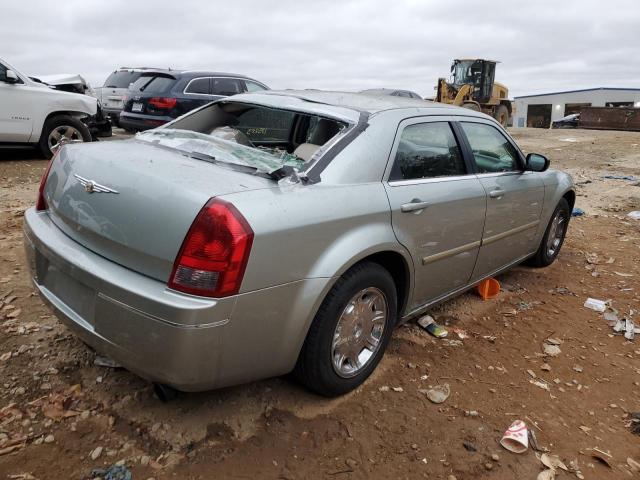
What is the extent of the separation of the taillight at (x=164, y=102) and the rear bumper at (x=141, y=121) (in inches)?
8.6

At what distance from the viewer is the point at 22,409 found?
2480mm

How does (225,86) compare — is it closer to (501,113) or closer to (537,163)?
(537,163)

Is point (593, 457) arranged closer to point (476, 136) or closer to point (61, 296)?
point (476, 136)

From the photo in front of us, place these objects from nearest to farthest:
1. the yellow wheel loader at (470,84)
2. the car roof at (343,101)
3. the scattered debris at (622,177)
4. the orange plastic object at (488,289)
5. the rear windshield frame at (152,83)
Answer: the car roof at (343,101), the orange plastic object at (488,289), the rear windshield frame at (152,83), the scattered debris at (622,177), the yellow wheel loader at (470,84)

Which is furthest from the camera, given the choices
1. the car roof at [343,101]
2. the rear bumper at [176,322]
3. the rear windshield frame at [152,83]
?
the rear windshield frame at [152,83]

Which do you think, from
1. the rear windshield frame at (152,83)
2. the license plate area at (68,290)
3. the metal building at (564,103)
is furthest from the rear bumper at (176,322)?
the metal building at (564,103)

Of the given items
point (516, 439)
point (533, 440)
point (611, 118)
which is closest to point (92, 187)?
point (516, 439)

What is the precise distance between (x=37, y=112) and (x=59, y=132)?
0.51m

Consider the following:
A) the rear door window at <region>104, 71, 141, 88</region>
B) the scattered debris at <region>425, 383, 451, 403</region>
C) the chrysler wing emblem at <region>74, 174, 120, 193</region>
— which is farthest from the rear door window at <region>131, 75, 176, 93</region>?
the scattered debris at <region>425, 383, 451, 403</region>

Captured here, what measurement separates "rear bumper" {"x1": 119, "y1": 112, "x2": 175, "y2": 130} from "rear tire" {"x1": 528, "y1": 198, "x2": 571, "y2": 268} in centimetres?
748

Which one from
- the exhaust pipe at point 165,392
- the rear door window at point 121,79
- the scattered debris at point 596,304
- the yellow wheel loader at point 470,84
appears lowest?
the scattered debris at point 596,304

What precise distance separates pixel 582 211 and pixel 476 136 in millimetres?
4727

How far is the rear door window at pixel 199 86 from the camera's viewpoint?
408 inches

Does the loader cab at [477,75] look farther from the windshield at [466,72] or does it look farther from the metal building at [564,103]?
→ the metal building at [564,103]
